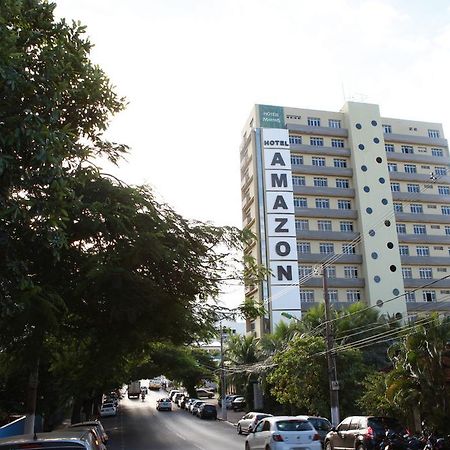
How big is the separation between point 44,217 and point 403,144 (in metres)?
68.4

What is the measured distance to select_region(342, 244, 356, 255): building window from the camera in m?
62.8

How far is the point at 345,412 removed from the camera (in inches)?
1235

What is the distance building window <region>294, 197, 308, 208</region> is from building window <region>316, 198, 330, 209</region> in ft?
5.25

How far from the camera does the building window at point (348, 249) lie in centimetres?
6280

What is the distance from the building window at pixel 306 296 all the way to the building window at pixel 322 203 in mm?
10498

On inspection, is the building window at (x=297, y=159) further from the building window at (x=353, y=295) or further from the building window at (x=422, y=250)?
the building window at (x=422, y=250)

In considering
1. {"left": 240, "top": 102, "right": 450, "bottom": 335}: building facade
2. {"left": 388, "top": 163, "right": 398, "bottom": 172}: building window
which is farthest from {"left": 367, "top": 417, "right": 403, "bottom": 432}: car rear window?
{"left": 388, "top": 163, "right": 398, "bottom": 172}: building window

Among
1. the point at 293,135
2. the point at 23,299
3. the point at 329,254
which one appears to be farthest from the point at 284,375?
the point at 293,135

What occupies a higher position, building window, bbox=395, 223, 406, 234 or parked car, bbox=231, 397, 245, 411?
building window, bbox=395, 223, 406, 234

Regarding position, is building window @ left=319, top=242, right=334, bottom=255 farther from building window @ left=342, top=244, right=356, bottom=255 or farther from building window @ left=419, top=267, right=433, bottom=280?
building window @ left=419, top=267, right=433, bottom=280

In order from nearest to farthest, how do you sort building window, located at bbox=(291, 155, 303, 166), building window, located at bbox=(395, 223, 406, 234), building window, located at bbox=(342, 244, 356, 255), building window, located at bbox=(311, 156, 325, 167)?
1. building window, located at bbox=(342, 244, 356, 255)
2. building window, located at bbox=(291, 155, 303, 166)
3. building window, located at bbox=(395, 223, 406, 234)
4. building window, located at bbox=(311, 156, 325, 167)

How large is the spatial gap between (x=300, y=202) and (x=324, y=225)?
394 centimetres

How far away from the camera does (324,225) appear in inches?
2532

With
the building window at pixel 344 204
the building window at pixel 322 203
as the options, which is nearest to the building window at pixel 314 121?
the building window at pixel 322 203
